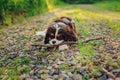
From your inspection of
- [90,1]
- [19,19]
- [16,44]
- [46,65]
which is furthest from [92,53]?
[90,1]

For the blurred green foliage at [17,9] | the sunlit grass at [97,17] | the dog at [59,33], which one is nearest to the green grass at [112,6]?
the sunlit grass at [97,17]

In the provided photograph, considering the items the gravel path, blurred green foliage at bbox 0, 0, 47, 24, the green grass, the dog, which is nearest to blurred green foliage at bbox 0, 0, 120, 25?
blurred green foliage at bbox 0, 0, 47, 24

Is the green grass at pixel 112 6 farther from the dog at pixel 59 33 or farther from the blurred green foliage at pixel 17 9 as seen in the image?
the dog at pixel 59 33

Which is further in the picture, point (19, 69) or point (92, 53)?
point (92, 53)

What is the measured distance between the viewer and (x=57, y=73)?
6398 mm

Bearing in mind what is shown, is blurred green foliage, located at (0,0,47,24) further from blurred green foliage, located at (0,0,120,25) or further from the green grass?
the green grass

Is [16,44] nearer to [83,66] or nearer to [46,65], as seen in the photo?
[46,65]

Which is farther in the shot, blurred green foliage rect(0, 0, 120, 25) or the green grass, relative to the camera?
the green grass

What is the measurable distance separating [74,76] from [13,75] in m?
1.43

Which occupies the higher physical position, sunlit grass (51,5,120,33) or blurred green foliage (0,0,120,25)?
blurred green foliage (0,0,120,25)

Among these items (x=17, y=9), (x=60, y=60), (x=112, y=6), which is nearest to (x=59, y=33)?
(x=60, y=60)

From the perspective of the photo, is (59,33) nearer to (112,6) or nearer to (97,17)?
(97,17)

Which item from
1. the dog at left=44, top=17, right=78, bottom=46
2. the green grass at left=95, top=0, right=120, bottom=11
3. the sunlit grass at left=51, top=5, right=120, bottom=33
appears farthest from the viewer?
the green grass at left=95, top=0, right=120, bottom=11

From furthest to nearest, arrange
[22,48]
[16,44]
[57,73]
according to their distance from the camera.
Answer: [16,44]
[22,48]
[57,73]
